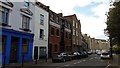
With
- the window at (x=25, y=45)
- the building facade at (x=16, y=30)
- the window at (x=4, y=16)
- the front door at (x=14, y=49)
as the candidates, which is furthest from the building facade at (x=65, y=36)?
the window at (x=4, y=16)

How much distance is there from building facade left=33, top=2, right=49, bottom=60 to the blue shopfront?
7.32ft

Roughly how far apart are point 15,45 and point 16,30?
2060 millimetres

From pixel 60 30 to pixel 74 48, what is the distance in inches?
629

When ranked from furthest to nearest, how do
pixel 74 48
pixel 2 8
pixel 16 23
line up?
pixel 74 48
pixel 16 23
pixel 2 8

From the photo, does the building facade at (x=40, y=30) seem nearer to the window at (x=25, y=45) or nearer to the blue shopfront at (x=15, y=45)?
the blue shopfront at (x=15, y=45)

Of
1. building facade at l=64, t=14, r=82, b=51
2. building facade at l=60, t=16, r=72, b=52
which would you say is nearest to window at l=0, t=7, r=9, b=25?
building facade at l=60, t=16, r=72, b=52

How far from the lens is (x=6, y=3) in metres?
26.3

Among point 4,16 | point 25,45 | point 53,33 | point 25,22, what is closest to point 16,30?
point 4,16

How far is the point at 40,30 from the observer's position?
38062 millimetres

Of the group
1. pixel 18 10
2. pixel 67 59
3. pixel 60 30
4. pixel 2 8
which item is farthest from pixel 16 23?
pixel 60 30

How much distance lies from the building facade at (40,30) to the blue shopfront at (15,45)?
2.23 m

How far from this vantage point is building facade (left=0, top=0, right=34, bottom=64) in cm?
2627

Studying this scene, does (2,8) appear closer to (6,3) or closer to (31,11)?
(6,3)

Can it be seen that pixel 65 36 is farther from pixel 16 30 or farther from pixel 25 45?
pixel 16 30
